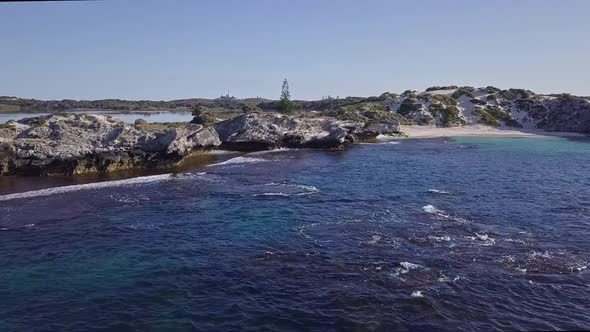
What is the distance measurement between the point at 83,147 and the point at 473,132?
277 feet

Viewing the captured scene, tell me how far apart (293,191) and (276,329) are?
23371 millimetres

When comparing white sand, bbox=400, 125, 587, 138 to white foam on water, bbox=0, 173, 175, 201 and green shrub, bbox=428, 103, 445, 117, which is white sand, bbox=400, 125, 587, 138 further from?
white foam on water, bbox=0, 173, 175, 201

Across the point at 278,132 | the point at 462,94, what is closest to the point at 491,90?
the point at 462,94

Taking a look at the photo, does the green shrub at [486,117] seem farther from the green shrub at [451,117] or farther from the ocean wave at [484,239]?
the ocean wave at [484,239]

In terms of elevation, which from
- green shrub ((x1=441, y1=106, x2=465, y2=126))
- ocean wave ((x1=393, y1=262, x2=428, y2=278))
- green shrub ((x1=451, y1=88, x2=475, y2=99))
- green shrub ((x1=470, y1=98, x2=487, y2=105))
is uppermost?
green shrub ((x1=451, y1=88, x2=475, y2=99))

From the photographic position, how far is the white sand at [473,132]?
97688mm

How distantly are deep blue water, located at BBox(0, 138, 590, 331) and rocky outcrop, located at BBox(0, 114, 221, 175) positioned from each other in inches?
262

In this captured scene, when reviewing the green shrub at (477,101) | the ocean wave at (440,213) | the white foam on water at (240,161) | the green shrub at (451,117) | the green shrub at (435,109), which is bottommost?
the ocean wave at (440,213)

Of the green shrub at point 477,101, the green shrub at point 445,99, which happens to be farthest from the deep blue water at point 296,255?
the green shrub at point 477,101

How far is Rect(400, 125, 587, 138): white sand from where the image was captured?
97688 mm

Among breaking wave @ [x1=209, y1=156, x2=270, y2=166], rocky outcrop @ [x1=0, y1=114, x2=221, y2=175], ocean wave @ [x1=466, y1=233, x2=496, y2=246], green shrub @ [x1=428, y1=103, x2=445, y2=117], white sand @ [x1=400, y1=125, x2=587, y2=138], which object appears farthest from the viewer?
green shrub @ [x1=428, y1=103, x2=445, y2=117]

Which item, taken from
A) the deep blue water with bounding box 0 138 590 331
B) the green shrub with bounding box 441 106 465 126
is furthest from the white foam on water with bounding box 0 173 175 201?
the green shrub with bounding box 441 106 465 126

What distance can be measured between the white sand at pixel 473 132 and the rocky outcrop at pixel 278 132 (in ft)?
90.5

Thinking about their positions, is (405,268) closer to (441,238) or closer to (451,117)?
(441,238)
